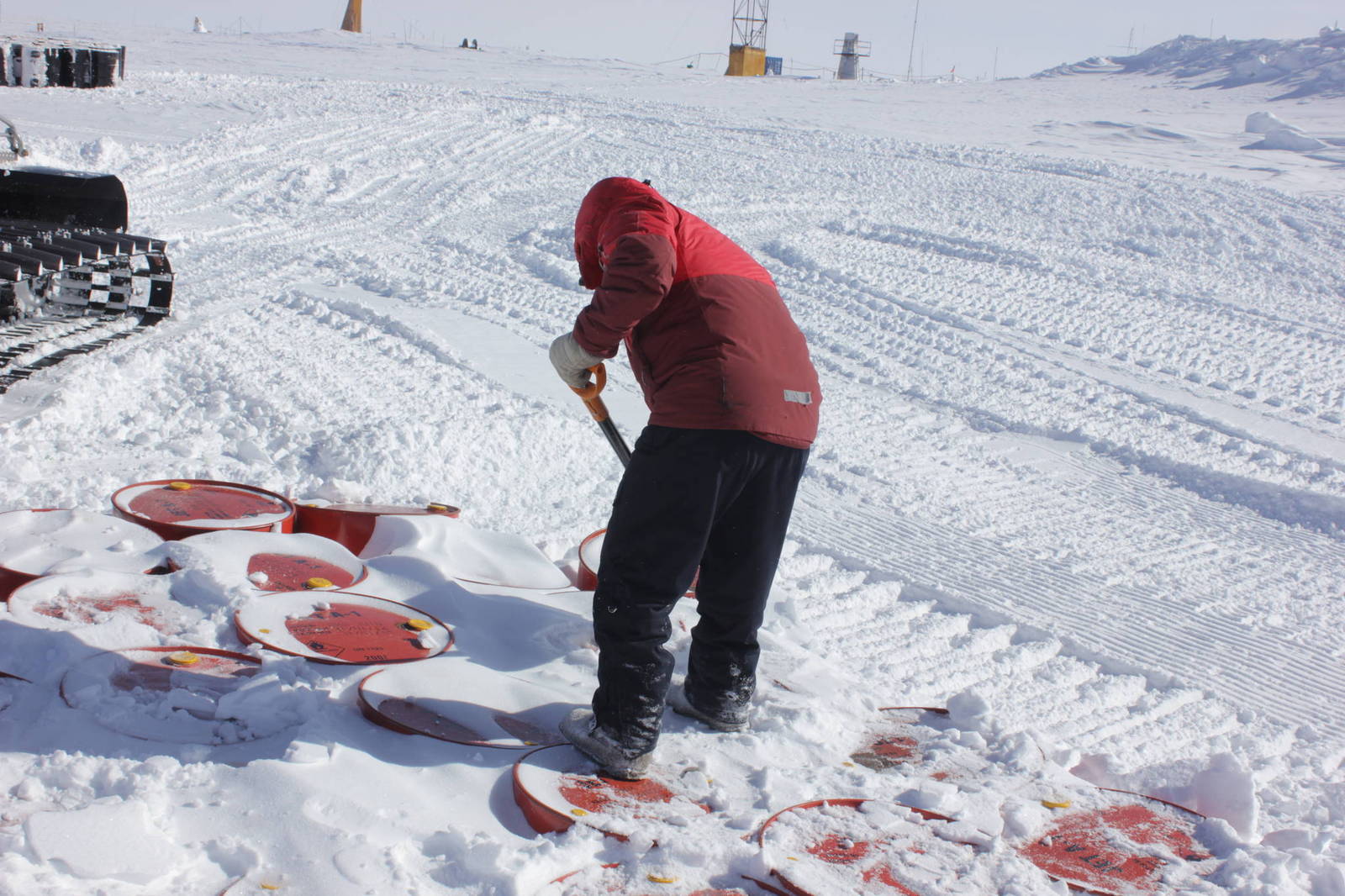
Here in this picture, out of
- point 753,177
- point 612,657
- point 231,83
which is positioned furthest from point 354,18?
point 612,657

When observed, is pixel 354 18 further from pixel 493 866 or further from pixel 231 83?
pixel 493 866

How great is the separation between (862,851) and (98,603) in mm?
2077

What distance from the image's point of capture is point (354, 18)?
93.9 ft

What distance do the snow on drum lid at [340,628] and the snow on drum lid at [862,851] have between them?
1.16 metres

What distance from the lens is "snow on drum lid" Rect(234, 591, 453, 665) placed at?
2.79 m

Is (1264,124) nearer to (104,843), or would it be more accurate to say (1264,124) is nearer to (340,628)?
(340,628)

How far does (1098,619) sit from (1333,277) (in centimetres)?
729

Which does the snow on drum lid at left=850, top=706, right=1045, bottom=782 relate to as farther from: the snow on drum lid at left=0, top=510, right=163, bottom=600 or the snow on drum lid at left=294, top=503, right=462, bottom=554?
the snow on drum lid at left=0, top=510, right=163, bottom=600

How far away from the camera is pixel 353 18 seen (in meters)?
28.6

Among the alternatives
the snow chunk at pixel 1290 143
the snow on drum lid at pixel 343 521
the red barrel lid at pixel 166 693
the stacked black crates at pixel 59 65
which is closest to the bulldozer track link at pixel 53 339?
the snow on drum lid at pixel 343 521

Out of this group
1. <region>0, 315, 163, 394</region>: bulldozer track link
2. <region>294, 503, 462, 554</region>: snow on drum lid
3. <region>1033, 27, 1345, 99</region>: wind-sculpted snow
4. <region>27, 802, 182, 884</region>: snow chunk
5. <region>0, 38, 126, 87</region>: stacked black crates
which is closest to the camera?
<region>27, 802, 182, 884</region>: snow chunk

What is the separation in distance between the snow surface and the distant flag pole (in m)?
17.2

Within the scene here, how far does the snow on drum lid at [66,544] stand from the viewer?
→ 9.86 ft

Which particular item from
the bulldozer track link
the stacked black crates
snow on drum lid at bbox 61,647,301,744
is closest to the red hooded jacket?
snow on drum lid at bbox 61,647,301,744
